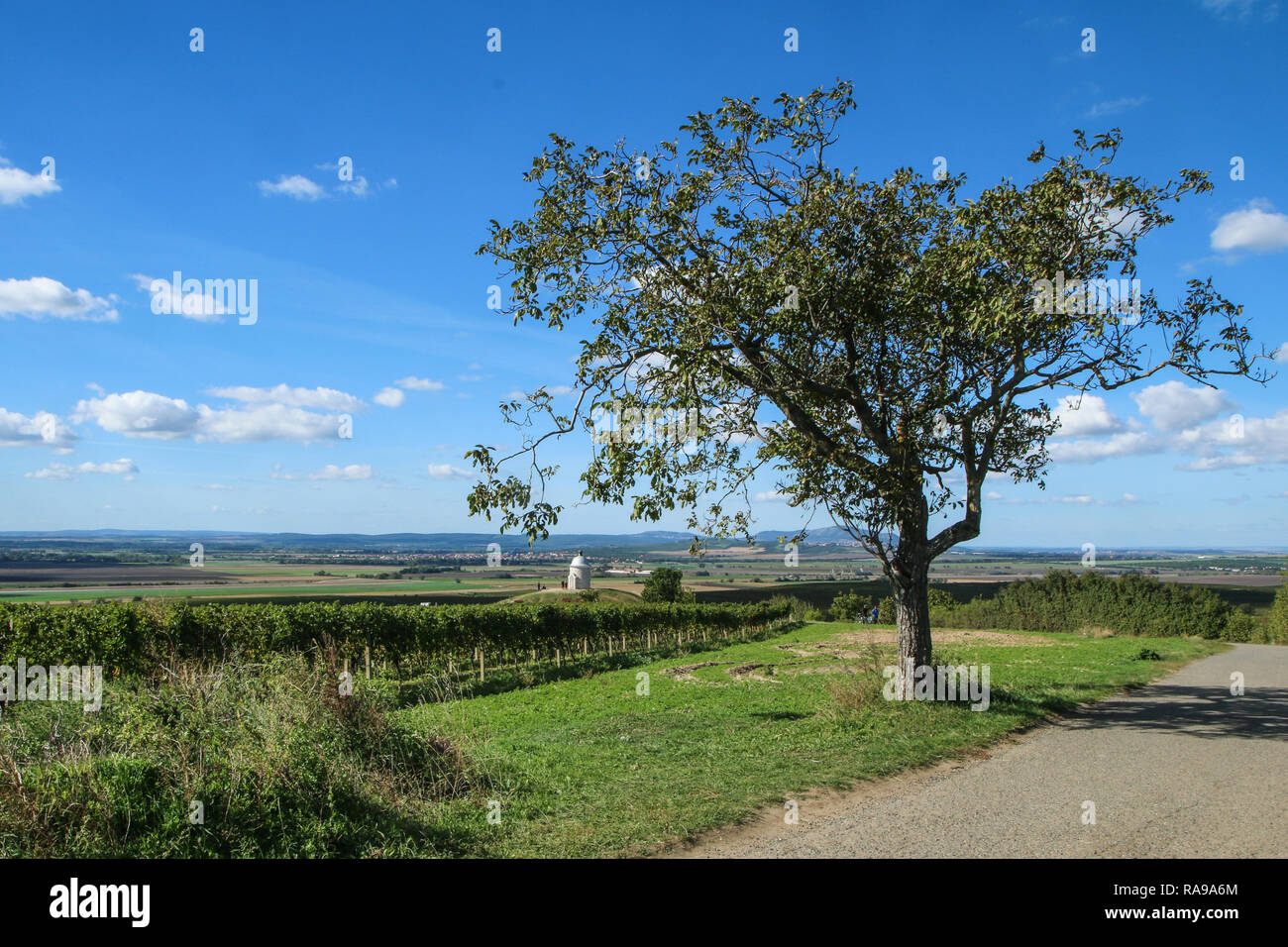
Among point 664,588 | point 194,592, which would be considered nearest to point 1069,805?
point 664,588

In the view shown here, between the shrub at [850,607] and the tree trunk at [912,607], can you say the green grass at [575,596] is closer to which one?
the shrub at [850,607]

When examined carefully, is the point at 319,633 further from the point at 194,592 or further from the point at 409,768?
the point at 194,592

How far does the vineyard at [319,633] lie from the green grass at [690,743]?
5.12 m

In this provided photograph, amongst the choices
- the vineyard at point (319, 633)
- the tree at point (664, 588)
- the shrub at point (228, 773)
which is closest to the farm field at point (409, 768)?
the shrub at point (228, 773)

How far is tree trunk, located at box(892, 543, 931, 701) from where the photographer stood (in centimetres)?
1271

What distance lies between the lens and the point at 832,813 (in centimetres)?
696

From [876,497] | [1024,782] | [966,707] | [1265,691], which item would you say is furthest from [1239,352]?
[1265,691]

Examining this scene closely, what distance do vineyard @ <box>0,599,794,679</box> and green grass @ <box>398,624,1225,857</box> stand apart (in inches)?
201

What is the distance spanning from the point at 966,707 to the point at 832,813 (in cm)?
616

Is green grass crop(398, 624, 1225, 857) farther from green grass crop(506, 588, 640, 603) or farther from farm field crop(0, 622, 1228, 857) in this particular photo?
green grass crop(506, 588, 640, 603)

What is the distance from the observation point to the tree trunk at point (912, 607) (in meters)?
12.7

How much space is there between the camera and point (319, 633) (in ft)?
73.2

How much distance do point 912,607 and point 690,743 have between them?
4.71 meters
